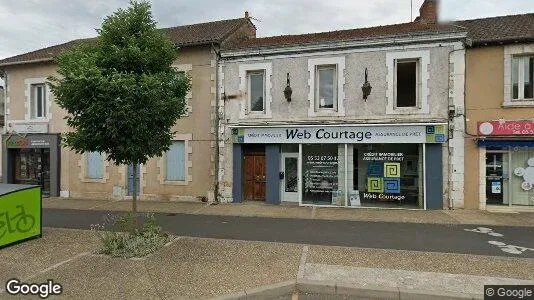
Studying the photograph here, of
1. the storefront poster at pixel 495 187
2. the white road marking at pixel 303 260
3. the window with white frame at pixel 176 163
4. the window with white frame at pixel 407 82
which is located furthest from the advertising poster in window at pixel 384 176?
the window with white frame at pixel 176 163

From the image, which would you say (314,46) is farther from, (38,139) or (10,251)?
(38,139)

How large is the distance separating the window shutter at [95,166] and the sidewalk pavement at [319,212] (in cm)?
134

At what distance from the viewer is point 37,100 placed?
14.2 metres

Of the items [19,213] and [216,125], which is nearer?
[19,213]

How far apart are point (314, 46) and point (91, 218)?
→ 8.93 m

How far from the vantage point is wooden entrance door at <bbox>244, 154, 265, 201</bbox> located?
11991 mm

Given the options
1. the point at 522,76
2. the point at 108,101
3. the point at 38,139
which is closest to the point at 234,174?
the point at 108,101

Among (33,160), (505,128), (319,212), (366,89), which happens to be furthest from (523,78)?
(33,160)

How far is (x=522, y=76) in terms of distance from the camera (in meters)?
10.0

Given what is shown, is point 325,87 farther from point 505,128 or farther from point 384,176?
point 505,128

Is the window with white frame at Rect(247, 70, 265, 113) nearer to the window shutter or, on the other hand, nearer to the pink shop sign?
the window shutter

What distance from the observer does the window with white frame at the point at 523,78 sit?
9.98 meters

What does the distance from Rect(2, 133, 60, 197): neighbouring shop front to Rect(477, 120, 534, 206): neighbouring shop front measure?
16036 mm

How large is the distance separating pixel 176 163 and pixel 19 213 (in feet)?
20.3
